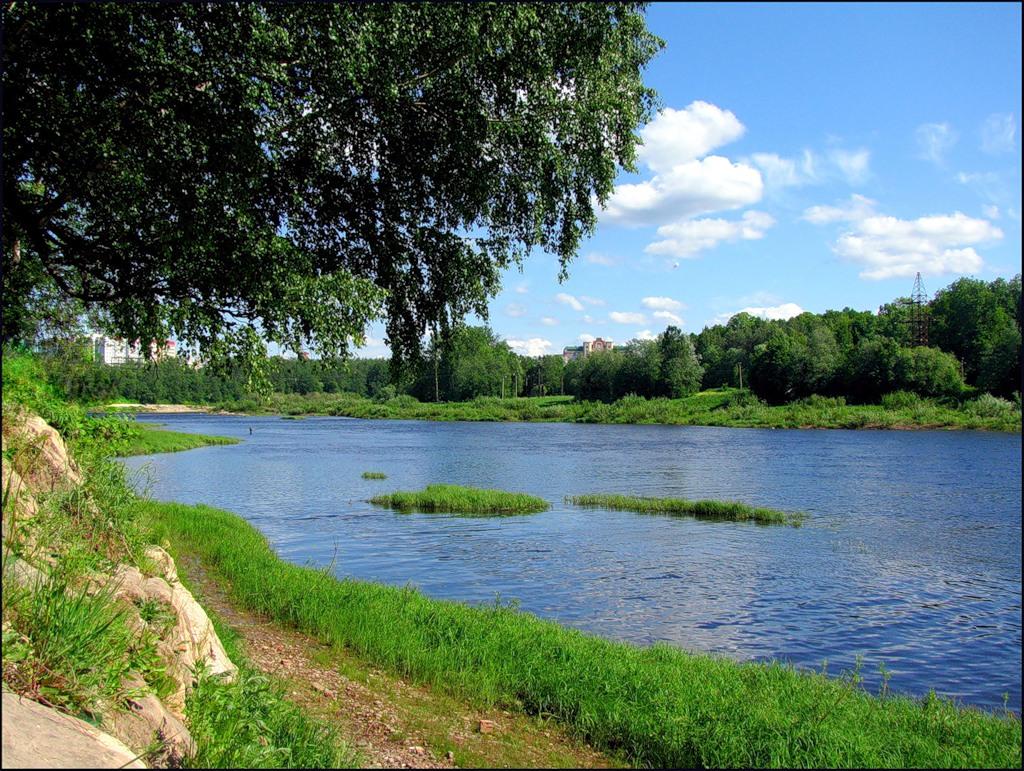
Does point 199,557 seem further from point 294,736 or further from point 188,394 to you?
point 188,394

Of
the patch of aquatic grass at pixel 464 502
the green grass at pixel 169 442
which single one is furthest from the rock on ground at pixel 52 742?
the green grass at pixel 169 442

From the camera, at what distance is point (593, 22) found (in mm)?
9211

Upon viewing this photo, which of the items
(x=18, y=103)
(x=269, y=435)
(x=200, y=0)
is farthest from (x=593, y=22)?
(x=269, y=435)

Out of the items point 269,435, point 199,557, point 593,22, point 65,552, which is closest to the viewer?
point 65,552

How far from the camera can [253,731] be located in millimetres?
6074

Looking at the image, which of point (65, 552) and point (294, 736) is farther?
point (65, 552)

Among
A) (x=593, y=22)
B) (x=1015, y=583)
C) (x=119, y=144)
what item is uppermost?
(x=593, y=22)

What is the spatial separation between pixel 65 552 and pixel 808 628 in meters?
12.1

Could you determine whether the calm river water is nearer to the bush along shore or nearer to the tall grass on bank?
the tall grass on bank

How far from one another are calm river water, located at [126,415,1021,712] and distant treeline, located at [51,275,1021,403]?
6.76 meters

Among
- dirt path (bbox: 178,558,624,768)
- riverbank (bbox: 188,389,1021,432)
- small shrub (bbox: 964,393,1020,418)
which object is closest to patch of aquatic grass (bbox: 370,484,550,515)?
dirt path (bbox: 178,558,624,768)

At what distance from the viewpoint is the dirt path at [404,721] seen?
7298mm

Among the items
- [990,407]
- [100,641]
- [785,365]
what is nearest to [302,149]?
[100,641]

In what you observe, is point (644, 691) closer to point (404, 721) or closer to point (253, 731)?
point (404, 721)
